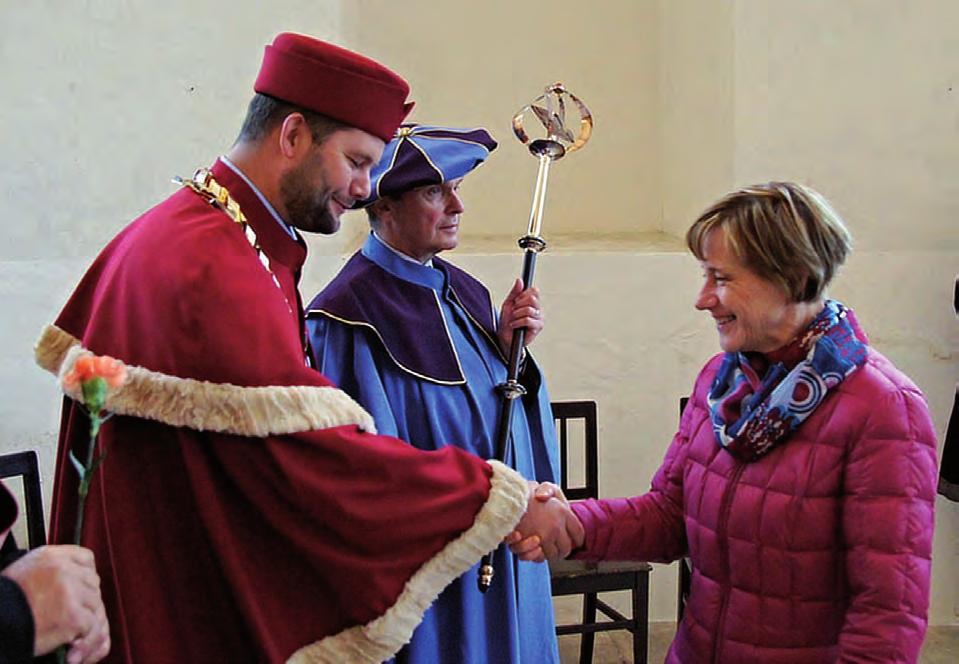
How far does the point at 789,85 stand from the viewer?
3.93 meters

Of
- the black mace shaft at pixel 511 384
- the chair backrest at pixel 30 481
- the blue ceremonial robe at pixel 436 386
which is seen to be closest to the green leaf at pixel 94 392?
the blue ceremonial robe at pixel 436 386

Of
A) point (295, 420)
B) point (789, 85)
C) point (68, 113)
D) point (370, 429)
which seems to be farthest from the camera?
point (789, 85)

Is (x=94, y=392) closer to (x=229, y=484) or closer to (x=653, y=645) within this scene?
(x=229, y=484)

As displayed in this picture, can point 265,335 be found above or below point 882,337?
above

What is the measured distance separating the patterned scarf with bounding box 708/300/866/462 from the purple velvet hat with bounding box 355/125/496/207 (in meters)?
0.96

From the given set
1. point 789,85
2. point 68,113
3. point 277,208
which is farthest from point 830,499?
point 68,113

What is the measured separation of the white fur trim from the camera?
1.63m

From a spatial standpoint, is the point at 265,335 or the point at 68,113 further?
the point at 68,113

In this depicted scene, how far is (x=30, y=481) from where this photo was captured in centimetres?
291

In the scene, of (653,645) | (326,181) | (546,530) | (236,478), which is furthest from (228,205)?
(653,645)

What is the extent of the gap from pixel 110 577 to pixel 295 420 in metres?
0.35

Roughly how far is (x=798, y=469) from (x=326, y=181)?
877 millimetres

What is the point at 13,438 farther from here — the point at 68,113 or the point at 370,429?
the point at 370,429

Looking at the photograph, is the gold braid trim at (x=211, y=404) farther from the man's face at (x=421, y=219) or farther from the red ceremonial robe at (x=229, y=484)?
the man's face at (x=421, y=219)
